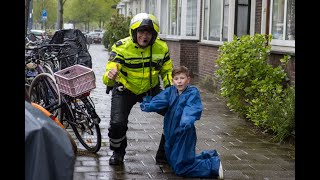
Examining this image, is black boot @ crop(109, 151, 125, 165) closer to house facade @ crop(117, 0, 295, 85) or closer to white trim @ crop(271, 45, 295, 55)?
house facade @ crop(117, 0, 295, 85)

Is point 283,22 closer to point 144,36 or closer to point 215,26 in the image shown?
point 144,36

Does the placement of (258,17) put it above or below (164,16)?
below

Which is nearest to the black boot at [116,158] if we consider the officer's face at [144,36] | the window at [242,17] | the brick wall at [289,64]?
the officer's face at [144,36]

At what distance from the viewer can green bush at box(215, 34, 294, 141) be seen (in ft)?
27.3

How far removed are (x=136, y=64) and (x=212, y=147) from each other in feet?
6.63

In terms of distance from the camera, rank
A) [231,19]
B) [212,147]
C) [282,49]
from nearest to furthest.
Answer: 1. [212,147]
2. [282,49]
3. [231,19]

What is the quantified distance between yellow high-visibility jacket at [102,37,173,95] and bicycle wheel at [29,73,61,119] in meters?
1.30

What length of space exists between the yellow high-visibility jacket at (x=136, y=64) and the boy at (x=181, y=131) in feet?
0.93

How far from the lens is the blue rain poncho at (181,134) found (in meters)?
5.71

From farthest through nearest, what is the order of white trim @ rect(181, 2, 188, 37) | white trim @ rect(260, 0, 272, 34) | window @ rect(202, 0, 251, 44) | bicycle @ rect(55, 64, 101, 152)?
white trim @ rect(181, 2, 188, 37)
window @ rect(202, 0, 251, 44)
white trim @ rect(260, 0, 272, 34)
bicycle @ rect(55, 64, 101, 152)

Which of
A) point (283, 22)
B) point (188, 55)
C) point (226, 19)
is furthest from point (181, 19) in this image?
point (283, 22)

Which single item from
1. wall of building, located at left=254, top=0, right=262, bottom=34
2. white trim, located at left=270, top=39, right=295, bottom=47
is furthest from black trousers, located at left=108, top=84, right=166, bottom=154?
wall of building, located at left=254, top=0, right=262, bottom=34

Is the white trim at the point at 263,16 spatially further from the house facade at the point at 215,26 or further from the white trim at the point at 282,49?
the white trim at the point at 282,49

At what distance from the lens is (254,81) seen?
29.0 feet
